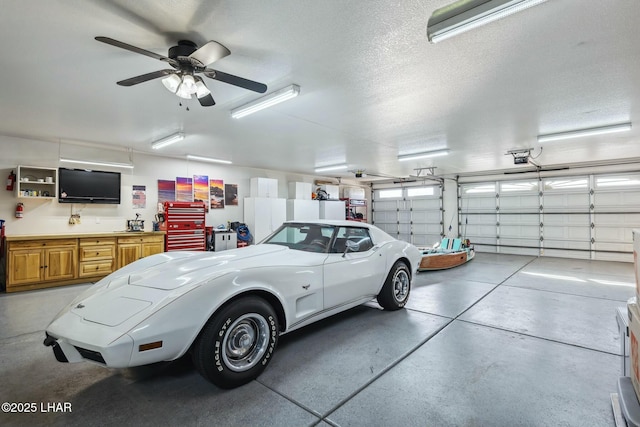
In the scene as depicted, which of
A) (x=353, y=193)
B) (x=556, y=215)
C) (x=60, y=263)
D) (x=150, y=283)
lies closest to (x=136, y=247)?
(x=60, y=263)

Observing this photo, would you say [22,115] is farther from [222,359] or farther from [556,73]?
[556,73]

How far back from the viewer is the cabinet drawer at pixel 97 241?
5.83 m

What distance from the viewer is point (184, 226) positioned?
7.45 meters

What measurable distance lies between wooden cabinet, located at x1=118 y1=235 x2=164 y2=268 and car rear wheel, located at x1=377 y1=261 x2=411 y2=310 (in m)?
5.41

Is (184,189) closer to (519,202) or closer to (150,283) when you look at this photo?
(150,283)

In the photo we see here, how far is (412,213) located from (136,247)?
33.7ft

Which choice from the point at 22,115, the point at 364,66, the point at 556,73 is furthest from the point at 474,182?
the point at 22,115

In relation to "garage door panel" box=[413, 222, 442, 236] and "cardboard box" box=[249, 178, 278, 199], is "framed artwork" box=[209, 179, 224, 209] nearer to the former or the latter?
"cardboard box" box=[249, 178, 278, 199]

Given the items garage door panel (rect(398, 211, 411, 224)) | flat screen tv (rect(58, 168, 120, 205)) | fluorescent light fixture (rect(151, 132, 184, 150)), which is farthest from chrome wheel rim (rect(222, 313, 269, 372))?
garage door panel (rect(398, 211, 411, 224))

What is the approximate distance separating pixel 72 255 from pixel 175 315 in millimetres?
5489

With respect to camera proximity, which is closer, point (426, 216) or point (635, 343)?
point (635, 343)

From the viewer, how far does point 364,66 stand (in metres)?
2.96

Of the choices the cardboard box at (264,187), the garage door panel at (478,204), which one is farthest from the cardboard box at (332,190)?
the garage door panel at (478,204)

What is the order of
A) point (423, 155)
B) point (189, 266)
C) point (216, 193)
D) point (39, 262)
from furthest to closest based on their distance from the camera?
point (216, 193)
point (423, 155)
point (39, 262)
point (189, 266)
